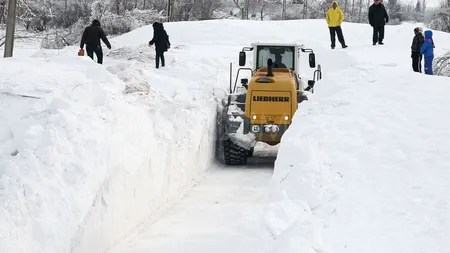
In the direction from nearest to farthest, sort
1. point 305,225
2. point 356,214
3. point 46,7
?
point 305,225 < point 356,214 < point 46,7

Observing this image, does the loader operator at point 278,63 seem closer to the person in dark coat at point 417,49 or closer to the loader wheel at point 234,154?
the loader wheel at point 234,154

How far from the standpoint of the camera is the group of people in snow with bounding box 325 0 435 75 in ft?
53.0

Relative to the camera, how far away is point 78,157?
769cm

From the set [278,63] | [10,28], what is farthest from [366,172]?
[10,28]

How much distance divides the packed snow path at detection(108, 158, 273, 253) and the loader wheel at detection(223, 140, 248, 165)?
1.61 m

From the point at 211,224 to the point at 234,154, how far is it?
5.37 m

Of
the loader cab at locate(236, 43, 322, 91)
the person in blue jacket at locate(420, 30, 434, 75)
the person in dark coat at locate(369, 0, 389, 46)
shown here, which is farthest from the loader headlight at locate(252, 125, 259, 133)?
the person in dark coat at locate(369, 0, 389, 46)

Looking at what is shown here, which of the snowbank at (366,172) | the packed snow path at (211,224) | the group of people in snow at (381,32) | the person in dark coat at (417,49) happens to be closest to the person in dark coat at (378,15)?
the group of people in snow at (381,32)

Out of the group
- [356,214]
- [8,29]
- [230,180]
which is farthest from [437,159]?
[8,29]

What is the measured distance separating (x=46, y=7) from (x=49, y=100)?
163 feet

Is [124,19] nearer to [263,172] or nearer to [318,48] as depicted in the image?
[318,48]

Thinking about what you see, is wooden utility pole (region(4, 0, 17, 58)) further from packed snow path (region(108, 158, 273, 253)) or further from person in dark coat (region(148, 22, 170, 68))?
packed snow path (region(108, 158, 273, 253))

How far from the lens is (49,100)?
28.8 feet

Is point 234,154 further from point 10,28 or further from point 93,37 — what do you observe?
point 10,28
